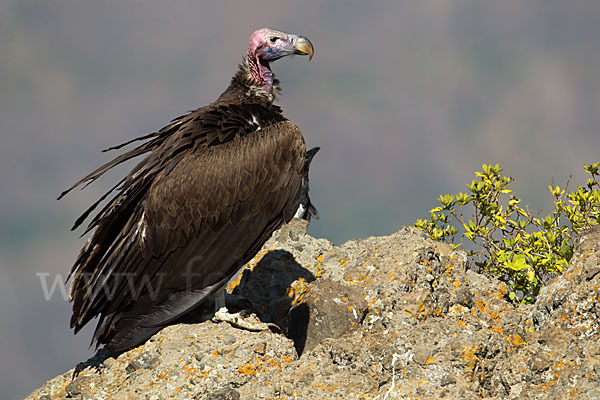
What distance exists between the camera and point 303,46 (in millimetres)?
7793

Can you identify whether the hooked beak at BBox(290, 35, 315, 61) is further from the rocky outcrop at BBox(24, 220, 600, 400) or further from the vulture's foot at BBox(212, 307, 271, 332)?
the vulture's foot at BBox(212, 307, 271, 332)

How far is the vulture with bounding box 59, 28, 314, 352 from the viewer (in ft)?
20.3

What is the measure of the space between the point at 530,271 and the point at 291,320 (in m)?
2.50

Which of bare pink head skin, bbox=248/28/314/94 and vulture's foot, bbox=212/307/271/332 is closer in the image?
vulture's foot, bbox=212/307/271/332

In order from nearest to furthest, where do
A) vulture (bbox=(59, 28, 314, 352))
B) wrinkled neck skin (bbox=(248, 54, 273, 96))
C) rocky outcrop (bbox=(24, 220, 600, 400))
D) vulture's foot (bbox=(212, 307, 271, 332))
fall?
rocky outcrop (bbox=(24, 220, 600, 400)) → vulture's foot (bbox=(212, 307, 271, 332)) → vulture (bbox=(59, 28, 314, 352)) → wrinkled neck skin (bbox=(248, 54, 273, 96))

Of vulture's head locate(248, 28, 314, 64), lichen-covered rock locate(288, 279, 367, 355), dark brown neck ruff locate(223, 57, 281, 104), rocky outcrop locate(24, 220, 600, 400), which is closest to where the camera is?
rocky outcrop locate(24, 220, 600, 400)

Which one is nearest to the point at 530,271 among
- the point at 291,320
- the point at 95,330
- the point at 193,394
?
the point at 291,320

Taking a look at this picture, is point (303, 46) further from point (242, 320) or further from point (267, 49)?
point (242, 320)

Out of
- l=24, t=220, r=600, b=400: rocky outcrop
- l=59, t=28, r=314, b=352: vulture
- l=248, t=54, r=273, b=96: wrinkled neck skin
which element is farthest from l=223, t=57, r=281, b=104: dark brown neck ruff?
l=24, t=220, r=600, b=400: rocky outcrop

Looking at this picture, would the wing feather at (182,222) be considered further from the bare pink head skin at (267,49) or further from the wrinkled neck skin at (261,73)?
the bare pink head skin at (267,49)

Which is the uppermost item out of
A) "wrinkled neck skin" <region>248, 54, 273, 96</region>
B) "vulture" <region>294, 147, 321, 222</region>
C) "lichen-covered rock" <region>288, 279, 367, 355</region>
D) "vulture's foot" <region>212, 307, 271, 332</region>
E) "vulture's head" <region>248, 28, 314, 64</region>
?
"vulture's head" <region>248, 28, 314, 64</region>

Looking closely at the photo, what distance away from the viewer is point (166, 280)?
6309 millimetres

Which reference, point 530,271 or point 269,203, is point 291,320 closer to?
point 269,203

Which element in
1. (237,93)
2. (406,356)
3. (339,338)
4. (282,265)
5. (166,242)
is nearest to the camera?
(406,356)
